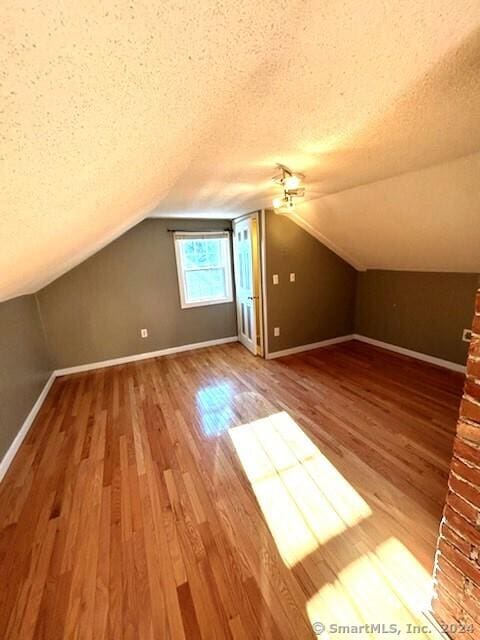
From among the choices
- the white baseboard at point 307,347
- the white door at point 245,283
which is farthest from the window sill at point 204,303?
the white baseboard at point 307,347

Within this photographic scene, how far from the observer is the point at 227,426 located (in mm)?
2293

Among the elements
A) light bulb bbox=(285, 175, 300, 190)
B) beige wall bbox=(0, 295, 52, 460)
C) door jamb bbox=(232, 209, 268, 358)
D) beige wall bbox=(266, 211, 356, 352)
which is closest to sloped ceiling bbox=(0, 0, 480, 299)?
light bulb bbox=(285, 175, 300, 190)

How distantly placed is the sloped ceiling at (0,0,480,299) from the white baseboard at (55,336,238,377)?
2585 mm

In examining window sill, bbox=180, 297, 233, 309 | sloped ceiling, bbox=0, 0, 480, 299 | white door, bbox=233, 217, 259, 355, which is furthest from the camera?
window sill, bbox=180, 297, 233, 309

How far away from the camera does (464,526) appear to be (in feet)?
2.94

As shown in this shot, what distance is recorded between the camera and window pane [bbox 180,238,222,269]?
3877mm

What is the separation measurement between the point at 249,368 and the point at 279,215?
2012 mm

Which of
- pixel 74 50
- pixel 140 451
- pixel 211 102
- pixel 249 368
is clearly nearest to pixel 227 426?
pixel 140 451

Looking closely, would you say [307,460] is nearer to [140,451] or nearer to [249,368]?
[140,451]

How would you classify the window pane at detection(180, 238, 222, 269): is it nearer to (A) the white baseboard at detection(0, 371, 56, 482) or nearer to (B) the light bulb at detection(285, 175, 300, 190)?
(B) the light bulb at detection(285, 175, 300, 190)

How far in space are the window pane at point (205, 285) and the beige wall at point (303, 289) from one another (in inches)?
38.9

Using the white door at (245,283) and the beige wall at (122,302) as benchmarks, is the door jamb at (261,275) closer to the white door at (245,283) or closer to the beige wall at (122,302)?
the white door at (245,283)

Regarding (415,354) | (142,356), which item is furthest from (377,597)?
(142,356)

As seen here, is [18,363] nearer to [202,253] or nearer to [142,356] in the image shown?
[142,356]
